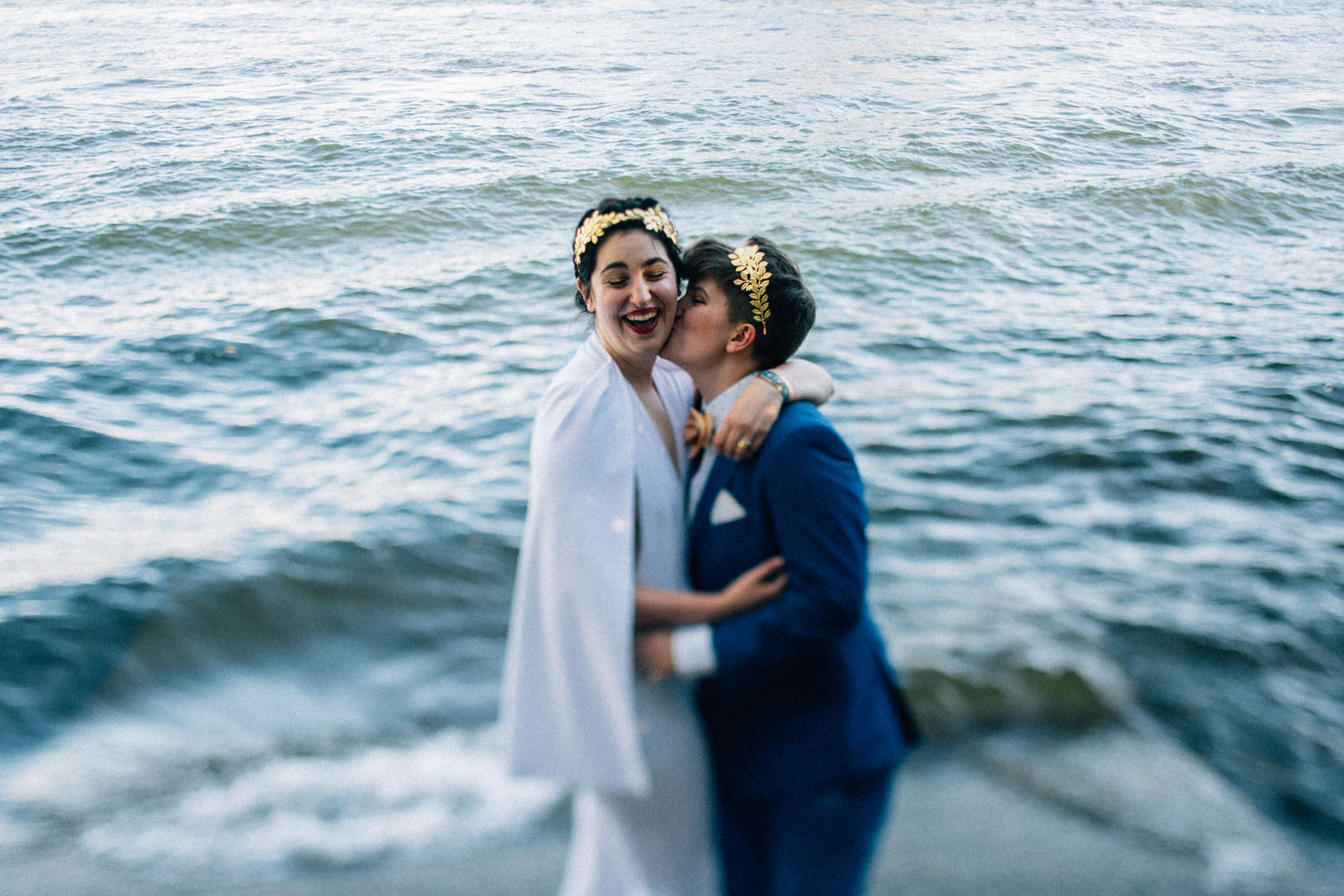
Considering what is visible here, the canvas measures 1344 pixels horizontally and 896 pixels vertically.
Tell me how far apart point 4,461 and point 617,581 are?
6915 mm

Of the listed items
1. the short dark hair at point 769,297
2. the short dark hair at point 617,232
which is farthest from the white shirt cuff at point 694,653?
the short dark hair at point 617,232

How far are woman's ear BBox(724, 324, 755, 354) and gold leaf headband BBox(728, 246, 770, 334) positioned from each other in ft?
0.11

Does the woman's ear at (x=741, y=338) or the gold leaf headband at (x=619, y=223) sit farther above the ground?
the gold leaf headband at (x=619, y=223)

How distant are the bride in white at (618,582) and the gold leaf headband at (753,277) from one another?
15 cm

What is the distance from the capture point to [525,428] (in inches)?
287

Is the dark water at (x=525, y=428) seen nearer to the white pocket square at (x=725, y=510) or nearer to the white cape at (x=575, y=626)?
the white cape at (x=575, y=626)

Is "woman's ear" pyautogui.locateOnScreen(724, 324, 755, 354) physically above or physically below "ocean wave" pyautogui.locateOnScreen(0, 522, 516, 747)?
above

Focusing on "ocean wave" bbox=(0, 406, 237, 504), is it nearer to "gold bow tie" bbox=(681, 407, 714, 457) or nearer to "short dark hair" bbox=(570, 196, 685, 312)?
"short dark hair" bbox=(570, 196, 685, 312)

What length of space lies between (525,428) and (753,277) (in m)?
5.25

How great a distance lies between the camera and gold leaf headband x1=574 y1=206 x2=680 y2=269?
7.55 feet

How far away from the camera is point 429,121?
1599 centimetres

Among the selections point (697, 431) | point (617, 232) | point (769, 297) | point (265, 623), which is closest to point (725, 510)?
point (697, 431)

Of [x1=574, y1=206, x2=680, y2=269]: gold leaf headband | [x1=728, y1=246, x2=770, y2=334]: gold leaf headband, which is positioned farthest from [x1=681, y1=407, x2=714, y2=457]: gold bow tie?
[x1=574, y1=206, x2=680, y2=269]: gold leaf headband

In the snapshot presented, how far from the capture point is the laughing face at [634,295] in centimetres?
225
